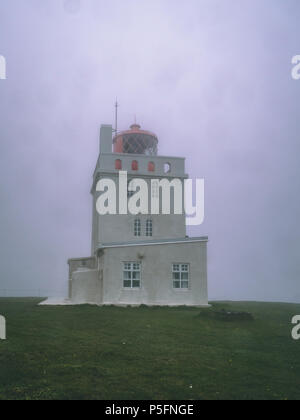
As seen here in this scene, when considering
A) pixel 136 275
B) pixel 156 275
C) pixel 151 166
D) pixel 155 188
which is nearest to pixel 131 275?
pixel 136 275

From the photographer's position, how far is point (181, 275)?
22.2m

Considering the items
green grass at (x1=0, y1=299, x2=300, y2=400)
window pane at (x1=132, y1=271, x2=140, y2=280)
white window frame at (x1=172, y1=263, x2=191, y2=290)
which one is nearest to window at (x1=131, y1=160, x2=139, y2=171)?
white window frame at (x1=172, y1=263, x2=191, y2=290)

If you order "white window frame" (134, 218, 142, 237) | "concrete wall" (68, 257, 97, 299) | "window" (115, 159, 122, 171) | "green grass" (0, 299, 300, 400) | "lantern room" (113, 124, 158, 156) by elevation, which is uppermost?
"lantern room" (113, 124, 158, 156)

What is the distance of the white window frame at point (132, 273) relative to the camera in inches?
852

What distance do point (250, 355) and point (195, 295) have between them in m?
11.5

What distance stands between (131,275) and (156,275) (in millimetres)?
1374

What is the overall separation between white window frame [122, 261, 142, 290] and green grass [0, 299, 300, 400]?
574 cm

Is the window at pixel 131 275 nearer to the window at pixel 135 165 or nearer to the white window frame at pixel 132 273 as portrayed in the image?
the white window frame at pixel 132 273

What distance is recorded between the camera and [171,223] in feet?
93.6

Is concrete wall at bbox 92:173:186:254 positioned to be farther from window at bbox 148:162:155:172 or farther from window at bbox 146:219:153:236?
window at bbox 148:162:155:172

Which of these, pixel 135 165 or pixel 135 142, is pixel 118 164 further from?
pixel 135 142

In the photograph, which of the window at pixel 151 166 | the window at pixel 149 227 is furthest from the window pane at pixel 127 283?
the window at pixel 151 166

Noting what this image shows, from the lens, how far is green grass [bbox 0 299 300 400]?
24.6 feet

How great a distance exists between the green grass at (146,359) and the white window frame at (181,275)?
6308 mm
